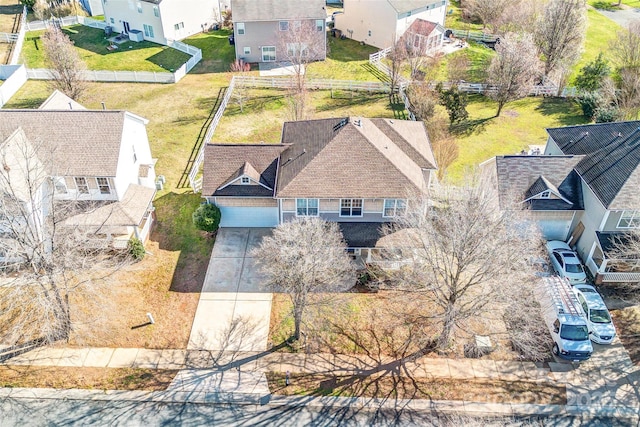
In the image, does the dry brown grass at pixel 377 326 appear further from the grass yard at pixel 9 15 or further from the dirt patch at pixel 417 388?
the grass yard at pixel 9 15

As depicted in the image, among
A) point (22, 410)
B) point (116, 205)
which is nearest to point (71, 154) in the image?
point (116, 205)

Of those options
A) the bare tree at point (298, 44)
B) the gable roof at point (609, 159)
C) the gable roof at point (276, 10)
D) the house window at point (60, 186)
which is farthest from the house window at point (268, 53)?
→ the gable roof at point (609, 159)

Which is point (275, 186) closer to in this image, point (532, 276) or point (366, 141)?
point (366, 141)

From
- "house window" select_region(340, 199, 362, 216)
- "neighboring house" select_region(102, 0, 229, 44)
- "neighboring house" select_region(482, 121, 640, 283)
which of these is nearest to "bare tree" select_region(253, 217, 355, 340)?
"house window" select_region(340, 199, 362, 216)

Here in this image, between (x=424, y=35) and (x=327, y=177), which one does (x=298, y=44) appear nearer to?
(x=424, y=35)

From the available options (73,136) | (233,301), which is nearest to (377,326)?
(233,301)
